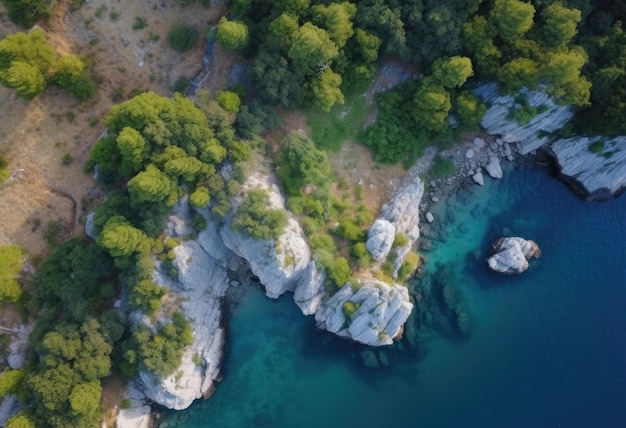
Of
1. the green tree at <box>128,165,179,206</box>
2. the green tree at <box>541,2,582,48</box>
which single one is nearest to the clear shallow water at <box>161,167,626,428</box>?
the green tree at <box>128,165,179,206</box>

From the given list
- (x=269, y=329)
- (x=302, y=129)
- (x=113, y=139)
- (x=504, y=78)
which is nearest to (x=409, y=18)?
(x=504, y=78)

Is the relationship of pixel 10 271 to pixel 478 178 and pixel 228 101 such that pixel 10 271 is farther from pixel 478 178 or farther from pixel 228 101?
pixel 478 178

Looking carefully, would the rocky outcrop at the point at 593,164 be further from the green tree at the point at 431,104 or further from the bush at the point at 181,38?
the bush at the point at 181,38

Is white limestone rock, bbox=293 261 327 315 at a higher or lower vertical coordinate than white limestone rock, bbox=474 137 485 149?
lower

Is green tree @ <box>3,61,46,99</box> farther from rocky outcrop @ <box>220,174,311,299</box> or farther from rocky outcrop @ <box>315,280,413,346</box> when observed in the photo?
rocky outcrop @ <box>315,280,413,346</box>

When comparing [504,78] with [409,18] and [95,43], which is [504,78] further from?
[95,43]

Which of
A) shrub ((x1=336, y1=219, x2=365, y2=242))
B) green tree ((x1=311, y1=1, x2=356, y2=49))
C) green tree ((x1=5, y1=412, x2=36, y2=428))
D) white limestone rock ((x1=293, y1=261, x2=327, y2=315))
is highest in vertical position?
green tree ((x1=311, y1=1, x2=356, y2=49))

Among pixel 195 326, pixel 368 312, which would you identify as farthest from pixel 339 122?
pixel 195 326
